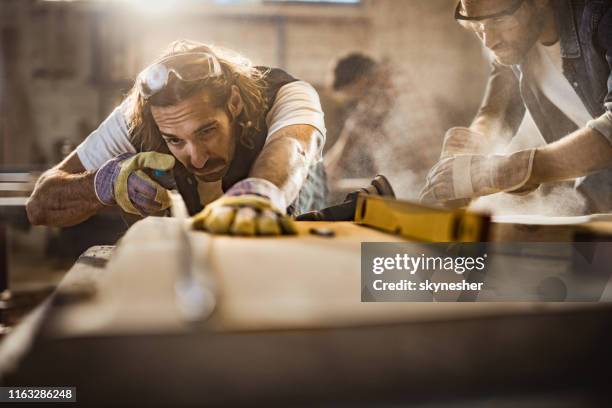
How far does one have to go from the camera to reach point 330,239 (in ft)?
6.64

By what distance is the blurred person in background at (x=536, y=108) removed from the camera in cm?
250

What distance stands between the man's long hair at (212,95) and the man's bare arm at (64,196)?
9.9 inches

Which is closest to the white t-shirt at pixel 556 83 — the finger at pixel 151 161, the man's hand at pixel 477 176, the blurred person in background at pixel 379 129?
the man's hand at pixel 477 176

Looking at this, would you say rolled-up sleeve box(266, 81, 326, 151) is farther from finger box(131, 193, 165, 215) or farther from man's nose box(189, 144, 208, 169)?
finger box(131, 193, 165, 215)

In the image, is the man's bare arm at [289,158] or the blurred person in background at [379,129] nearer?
the man's bare arm at [289,158]

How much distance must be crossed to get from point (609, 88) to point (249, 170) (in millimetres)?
1565

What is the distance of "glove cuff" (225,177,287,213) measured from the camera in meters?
2.16

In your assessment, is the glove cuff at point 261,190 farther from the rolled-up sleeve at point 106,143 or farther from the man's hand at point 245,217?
the rolled-up sleeve at point 106,143

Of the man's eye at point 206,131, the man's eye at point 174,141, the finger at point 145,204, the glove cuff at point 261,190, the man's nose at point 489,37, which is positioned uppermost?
the man's nose at point 489,37

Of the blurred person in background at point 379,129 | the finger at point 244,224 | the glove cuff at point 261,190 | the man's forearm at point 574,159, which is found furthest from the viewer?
the man's forearm at point 574,159

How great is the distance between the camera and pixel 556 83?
2.57m

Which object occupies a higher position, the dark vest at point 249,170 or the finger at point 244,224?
the dark vest at point 249,170

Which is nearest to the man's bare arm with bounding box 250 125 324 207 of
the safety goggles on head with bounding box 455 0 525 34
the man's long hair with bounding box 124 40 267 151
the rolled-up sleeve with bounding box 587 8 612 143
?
the man's long hair with bounding box 124 40 267 151

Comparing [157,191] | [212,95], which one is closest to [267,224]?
[157,191]
